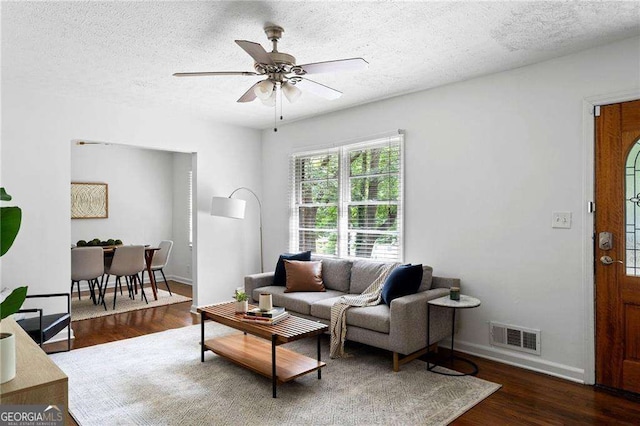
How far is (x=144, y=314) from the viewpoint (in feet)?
17.8

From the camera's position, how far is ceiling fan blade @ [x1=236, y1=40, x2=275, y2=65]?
2363 millimetres

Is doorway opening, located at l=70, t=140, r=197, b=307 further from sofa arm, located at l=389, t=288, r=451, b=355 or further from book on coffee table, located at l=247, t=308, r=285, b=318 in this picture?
sofa arm, located at l=389, t=288, r=451, b=355

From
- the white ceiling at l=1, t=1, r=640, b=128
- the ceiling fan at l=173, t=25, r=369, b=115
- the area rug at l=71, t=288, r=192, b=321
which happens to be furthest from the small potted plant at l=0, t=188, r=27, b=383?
the area rug at l=71, t=288, r=192, b=321

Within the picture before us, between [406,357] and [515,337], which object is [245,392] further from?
[515,337]

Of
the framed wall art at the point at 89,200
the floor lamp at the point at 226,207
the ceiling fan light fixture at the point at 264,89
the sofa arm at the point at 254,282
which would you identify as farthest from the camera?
the framed wall art at the point at 89,200

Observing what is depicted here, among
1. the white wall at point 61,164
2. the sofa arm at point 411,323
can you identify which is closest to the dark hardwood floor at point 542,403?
the sofa arm at point 411,323

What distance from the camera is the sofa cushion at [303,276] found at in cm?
456

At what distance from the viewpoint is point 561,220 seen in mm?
3338

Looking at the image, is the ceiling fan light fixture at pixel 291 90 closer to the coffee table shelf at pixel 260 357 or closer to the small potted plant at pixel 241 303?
the small potted plant at pixel 241 303

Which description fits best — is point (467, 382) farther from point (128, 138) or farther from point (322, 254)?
point (128, 138)

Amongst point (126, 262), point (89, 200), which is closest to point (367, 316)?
point (126, 262)

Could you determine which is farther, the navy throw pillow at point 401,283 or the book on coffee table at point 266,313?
the navy throw pillow at point 401,283
